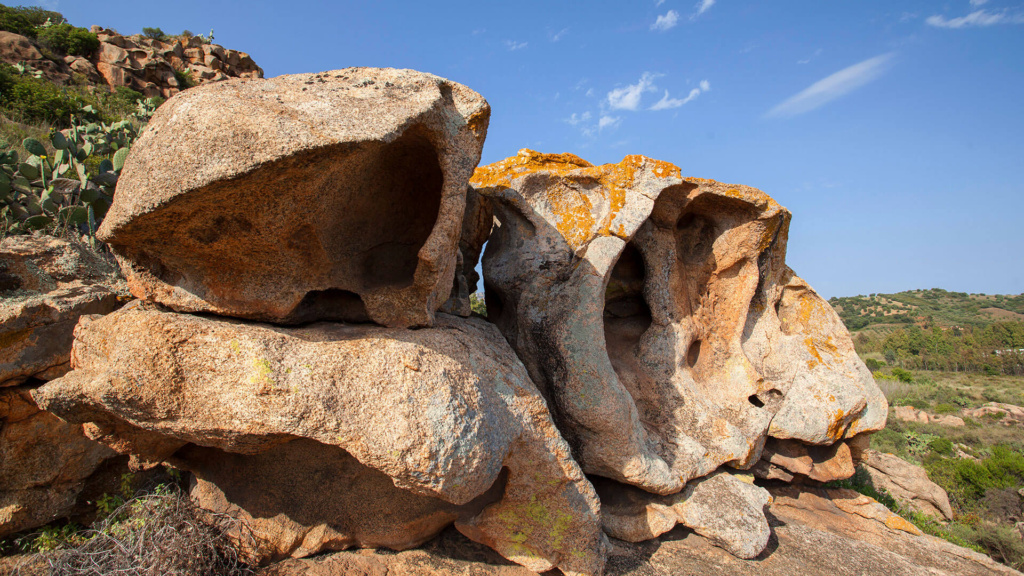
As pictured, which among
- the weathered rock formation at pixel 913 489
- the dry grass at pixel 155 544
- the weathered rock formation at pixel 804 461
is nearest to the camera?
the dry grass at pixel 155 544

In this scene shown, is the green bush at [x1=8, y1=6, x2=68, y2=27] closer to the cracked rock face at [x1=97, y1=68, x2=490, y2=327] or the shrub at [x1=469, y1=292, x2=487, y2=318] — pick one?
the shrub at [x1=469, y1=292, x2=487, y2=318]

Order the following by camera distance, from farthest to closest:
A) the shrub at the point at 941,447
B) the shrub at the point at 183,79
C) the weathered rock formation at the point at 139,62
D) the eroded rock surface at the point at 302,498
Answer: the shrub at the point at 183,79, the weathered rock formation at the point at 139,62, the shrub at the point at 941,447, the eroded rock surface at the point at 302,498

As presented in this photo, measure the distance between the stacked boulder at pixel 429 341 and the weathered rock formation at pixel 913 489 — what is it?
3728 mm

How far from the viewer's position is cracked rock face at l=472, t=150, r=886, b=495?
153 inches

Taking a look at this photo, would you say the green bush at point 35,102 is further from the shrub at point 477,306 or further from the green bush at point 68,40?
the shrub at point 477,306

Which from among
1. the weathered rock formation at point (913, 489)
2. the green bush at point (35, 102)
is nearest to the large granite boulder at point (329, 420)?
the weathered rock formation at point (913, 489)

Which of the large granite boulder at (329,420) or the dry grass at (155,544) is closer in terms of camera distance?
the large granite boulder at (329,420)

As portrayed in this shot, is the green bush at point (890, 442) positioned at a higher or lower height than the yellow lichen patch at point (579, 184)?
lower

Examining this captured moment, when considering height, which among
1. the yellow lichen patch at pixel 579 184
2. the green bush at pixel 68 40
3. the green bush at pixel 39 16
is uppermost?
the green bush at pixel 39 16

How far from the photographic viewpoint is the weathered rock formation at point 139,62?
20500 mm

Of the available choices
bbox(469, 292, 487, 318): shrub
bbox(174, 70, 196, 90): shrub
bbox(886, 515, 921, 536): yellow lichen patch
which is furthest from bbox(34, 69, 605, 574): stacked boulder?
A: bbox(174, 70, 196, 90): shrub

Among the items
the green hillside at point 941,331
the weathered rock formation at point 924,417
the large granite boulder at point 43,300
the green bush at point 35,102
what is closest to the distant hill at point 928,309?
the green hillside at point 941,331

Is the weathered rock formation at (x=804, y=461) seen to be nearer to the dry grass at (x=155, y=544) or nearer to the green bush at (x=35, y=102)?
the dry grass at (x=155, y=544)

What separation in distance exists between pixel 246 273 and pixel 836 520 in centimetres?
589
